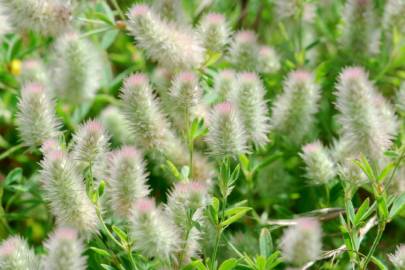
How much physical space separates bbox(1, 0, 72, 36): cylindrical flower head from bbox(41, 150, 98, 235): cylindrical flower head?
479mm

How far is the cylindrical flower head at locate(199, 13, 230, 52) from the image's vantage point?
1.77 metres

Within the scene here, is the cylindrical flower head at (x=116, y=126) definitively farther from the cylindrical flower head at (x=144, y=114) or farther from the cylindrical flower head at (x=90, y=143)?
the cylindrical flower head at (x=90, y=143)

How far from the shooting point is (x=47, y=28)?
5.94 ft

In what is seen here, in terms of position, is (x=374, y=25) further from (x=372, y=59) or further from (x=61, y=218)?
(x=61, y=218)

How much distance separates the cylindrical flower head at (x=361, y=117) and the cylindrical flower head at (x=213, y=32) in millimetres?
332

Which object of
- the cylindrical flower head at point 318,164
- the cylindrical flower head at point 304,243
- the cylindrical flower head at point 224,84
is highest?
the cylindrical flower head at point 224,84

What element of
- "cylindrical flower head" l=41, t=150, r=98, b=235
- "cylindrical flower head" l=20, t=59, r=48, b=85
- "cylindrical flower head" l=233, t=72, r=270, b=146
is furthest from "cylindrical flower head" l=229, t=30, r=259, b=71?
"cylindrical flower head" l=41, t=150, r=98, b=235

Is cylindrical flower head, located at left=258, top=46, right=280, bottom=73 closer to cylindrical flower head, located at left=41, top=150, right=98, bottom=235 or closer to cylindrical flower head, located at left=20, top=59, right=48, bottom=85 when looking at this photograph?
cylindrical flower head, located at left=20, top=59, right=48, bottom=85

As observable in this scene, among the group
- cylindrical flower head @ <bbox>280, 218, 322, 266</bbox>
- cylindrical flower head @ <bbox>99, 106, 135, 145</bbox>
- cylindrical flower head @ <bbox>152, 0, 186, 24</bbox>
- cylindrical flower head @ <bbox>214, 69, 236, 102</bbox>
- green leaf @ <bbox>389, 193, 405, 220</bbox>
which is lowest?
cylindrical flower head @ <bbox>99, 106, 135, 145</bbox>

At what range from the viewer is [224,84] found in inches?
67.6

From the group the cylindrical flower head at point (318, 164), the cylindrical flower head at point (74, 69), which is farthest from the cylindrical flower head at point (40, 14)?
the cylindrical flower head at point (318, 164)

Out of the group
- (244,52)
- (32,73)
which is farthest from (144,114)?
(32,73)

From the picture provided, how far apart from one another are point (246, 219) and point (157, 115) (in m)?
0.43

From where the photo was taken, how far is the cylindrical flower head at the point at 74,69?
1.85 metres
